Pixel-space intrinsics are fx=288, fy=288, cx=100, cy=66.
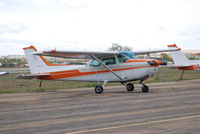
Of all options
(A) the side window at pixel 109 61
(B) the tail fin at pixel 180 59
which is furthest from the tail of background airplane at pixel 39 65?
(B) the tail fin at pixel 180 59

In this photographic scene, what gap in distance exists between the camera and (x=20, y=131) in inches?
270

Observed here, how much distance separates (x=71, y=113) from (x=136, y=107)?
2330 millimetres

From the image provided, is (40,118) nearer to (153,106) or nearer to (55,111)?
(55,111)

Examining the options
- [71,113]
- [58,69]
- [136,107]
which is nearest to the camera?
[71,113]

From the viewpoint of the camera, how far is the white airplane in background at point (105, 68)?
1534cm

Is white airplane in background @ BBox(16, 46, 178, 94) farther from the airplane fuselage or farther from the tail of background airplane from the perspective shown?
the tail of background airplane

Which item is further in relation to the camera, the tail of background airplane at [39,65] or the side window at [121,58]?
the tail of background airplane at [39,65]

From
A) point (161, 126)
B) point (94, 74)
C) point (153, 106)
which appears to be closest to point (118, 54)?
point (94, 74)

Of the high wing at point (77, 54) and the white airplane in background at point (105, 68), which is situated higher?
the high wing at point (77, 54)

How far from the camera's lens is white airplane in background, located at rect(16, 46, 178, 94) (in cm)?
1534

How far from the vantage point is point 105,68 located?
1652 centimetres

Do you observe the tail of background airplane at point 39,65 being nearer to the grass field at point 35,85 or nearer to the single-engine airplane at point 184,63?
the grass field at point 35,85

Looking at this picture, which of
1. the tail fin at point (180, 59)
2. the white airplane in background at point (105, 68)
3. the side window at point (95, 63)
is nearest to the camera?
the white airplane in background at point (105, 68)

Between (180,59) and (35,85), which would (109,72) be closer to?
(35,85)
